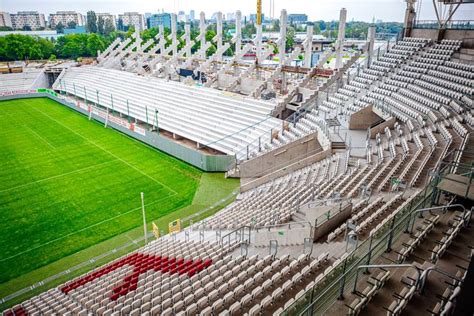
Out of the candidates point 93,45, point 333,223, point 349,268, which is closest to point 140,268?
point 333,223

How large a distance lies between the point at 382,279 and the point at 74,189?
19.9 meters

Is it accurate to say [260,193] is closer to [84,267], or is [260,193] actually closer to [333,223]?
[333,223]

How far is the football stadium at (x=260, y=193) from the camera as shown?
8.86 meters

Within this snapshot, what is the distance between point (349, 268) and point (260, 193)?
37.7ft

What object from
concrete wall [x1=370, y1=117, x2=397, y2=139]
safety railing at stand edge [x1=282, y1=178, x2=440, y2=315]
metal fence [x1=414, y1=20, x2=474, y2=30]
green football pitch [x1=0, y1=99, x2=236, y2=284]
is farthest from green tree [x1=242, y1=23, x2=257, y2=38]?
safety railing at stand edge [x1=282, y1=178, x2=440, y2=315]

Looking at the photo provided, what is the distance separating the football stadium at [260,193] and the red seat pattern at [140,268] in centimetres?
7

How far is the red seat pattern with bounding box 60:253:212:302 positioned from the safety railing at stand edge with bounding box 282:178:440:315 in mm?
4566

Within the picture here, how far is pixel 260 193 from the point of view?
19516mm

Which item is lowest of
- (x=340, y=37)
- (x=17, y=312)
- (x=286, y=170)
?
(x=17, y=312)

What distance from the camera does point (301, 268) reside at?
10.6 meters

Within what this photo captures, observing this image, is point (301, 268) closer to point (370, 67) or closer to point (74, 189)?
point (74, 189)

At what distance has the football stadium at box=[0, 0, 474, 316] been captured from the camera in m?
8.86

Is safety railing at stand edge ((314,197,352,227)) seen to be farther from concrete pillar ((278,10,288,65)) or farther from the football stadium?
concrete pillar ((278,10,288,65))

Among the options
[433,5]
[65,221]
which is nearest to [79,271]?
[65,221]
